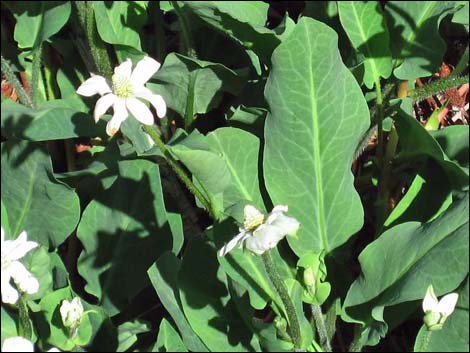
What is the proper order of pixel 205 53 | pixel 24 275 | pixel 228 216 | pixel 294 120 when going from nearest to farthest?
pixel 24 275 < pixel 228 216 < pixel 294 120 < pixel 205 53

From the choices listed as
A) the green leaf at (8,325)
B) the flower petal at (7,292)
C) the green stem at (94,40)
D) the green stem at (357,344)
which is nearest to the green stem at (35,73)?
the green stem at (94,40)

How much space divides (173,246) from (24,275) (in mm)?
367

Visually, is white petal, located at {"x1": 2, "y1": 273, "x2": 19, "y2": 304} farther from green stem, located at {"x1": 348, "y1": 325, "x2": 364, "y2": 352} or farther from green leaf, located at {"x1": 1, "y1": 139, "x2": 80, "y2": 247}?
green stem, located at {"x1": 348, "y1": 325, "x2": 364, "y2": 352}

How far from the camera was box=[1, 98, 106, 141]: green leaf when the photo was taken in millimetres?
1564

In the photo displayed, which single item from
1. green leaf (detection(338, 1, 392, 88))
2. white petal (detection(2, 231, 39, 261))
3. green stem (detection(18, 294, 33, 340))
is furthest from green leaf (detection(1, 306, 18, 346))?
green leaf (detection(338, 1, 392, 88))

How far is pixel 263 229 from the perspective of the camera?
1111mm

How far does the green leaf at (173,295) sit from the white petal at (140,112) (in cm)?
31

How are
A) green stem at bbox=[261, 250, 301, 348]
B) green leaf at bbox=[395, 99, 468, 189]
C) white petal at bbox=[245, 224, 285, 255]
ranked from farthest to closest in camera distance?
green leaf at bbox=[395, 99, 468, 189] < green stem at bbox=[261, 250, 301, 348] < white petal at bbox=[245, 224, 285, 255]

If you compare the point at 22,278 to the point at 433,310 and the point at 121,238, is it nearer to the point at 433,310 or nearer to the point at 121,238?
the point at 121,238

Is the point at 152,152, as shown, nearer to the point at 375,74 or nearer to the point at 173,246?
the point at 173,246

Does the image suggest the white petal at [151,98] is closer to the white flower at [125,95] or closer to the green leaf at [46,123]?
the white flower at [125,95]

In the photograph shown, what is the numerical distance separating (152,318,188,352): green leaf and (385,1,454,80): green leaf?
2.31 feet

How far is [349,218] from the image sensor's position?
152 centimetres

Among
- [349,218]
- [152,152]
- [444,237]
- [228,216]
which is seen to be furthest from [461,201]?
[152,152]
